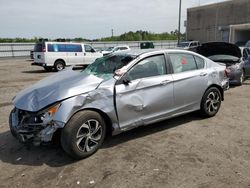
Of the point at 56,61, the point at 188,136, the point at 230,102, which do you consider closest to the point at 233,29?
the point at 56,61

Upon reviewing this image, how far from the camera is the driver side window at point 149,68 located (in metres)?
4.49

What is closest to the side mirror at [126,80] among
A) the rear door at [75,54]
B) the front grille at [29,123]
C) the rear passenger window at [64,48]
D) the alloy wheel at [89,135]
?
the alloy wheel at [89,135]

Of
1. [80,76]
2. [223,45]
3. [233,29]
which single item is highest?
[233,29]

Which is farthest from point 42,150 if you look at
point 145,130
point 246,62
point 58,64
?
point 58,64

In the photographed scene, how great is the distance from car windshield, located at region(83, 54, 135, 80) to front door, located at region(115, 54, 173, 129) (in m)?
0.25

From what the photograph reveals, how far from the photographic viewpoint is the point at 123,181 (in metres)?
3.39

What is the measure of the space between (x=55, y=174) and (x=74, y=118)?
2.60 ft

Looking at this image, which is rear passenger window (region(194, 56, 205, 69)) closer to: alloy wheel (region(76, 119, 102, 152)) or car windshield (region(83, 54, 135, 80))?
car windshield (region(83, 54, 135, 80))

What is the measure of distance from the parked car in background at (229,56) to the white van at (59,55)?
9751 mm

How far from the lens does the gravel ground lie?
340 centimetres

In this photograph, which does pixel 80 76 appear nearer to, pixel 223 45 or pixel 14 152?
pixel 14 152

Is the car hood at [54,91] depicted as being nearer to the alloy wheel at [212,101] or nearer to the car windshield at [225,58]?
the alloy wheel at [212,101]

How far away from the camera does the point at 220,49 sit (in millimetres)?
9242

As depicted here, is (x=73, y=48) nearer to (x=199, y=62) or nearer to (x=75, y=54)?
(x=75, y=54)
